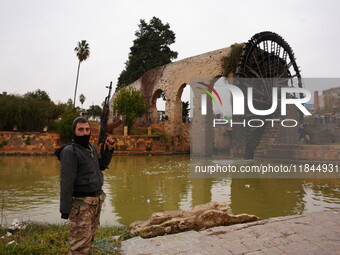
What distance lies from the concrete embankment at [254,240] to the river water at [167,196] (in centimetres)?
119

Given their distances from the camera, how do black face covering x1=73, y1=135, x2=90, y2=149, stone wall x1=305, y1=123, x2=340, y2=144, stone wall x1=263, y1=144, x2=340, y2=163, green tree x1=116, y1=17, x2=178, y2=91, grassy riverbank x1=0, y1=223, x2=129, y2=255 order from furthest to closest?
green tree x1=116, y1=17, x2=178, y2=91, stone wall x1=305, y1=123, x2=340, y2=144, stone wall x1=263, y1=144, x2=340, y2=163, grassy riverbank x1=0, y1=223, x2=129, y2=255, black face covering x1=73, y1=135, x2=90, y2=149

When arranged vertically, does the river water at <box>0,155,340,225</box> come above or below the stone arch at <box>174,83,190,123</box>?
below

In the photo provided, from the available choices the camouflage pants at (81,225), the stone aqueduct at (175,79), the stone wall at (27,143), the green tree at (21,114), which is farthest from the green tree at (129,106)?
the camouflage pants at (81,225)

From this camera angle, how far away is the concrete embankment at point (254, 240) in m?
2.64

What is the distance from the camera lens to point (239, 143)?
1513cm

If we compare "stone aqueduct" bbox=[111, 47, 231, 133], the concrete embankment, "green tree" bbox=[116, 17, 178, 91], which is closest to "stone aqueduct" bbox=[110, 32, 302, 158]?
"stone aqueduct" bbox=[111, 47, 231, 133]

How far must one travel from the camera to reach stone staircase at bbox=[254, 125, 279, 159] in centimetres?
1388

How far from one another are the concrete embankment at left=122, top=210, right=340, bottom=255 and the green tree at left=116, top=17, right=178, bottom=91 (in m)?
25.2

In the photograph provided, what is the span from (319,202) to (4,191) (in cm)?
611

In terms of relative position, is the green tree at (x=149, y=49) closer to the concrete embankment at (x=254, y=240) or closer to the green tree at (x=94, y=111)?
the green tree at (x=94, y=111)

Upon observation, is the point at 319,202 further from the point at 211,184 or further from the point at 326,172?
the point at 326,172

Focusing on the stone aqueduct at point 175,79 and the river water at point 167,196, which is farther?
the stone aqueduct at point 175,79

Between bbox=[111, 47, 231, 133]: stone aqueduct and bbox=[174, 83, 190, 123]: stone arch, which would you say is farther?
bbox=[174, 83, 190, 123]: stone arch

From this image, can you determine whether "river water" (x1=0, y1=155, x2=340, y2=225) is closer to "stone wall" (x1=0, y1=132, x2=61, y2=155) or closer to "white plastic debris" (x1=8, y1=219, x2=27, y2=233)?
"white plastic debris" (x1=8, y1=219, x2=27, y2=233)
